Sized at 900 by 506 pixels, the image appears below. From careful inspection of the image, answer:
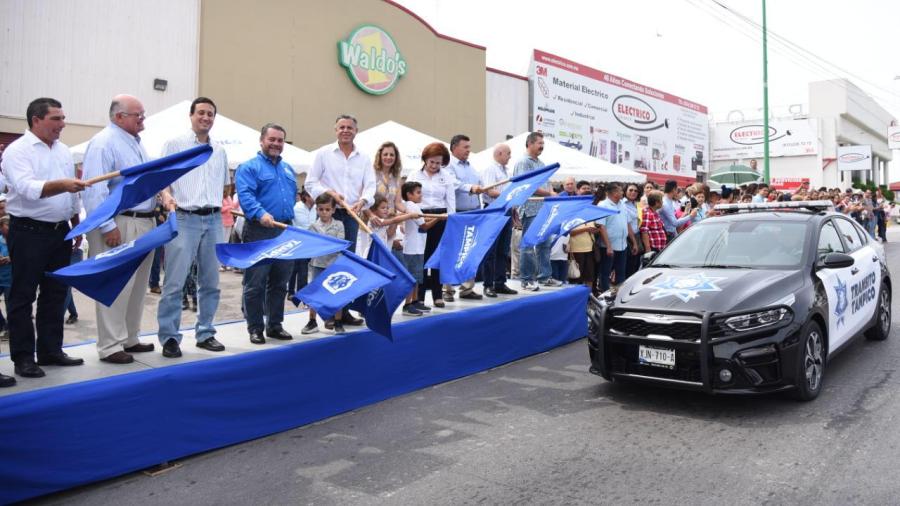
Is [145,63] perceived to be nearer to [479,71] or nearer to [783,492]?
[479,71]

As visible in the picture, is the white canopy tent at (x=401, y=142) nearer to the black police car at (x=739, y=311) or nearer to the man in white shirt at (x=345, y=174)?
the man in white shirt at (x=345, y=174)

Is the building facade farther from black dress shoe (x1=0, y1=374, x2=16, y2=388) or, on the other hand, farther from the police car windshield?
black dress shoe (x1=0, y1=374, x2=16, y2=388)

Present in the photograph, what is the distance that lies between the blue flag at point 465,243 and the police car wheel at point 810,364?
2762 millimetres

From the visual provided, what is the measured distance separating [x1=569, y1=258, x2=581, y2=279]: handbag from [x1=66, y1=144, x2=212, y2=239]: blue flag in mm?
6510

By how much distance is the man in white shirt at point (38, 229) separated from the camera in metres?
4.09

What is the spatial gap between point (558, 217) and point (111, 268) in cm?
487

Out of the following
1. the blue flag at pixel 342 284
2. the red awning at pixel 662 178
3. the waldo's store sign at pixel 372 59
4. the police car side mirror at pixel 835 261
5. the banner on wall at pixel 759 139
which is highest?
the banner on wall at pixel 759 139

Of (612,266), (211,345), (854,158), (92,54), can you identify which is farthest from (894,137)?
(211,345)

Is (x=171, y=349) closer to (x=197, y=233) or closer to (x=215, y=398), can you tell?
(x=215, y=398)

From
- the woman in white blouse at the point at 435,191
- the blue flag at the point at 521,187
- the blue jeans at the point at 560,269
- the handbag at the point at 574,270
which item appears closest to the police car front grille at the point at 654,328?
the blue flag at the point at 521,187

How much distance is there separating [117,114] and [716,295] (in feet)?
15.0

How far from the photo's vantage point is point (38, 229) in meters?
4.30

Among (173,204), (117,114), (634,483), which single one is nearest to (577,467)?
(634,483)

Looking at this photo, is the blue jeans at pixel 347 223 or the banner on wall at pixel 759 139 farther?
the banner on wall at pixel 759 139
